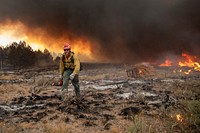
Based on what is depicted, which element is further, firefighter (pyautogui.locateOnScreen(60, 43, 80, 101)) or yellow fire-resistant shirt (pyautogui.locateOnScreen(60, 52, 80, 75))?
yellow fire-resistant shirt (pyautogui.locateOnScreen(60, 52, 80, 75))

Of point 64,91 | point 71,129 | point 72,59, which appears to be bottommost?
point 71,129

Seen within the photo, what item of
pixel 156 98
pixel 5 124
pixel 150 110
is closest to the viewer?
pixel 5 124

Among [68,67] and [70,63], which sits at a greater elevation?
[70,63]

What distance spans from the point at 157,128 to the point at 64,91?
4621mm

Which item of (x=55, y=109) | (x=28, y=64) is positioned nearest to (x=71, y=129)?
(x=55, y=109)

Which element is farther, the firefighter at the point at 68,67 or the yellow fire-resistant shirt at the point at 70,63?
the yellow fire-resistant shirt at the point at 70,63

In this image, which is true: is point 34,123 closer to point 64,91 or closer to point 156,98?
point 64,91

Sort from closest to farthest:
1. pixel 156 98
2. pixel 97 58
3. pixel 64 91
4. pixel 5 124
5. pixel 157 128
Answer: pixel 157 128, pixel 5 124, pixel 64 91, pixel 156 98, pixel 97 58

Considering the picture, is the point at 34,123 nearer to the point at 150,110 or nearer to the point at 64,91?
the point at 64,91

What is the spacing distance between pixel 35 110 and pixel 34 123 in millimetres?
1784

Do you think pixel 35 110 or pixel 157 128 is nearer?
pixel 157 128

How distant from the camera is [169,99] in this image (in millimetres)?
10109

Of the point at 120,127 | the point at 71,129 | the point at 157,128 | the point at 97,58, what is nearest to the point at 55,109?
the point at 71,129

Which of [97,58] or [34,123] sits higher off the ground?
[97,58]
